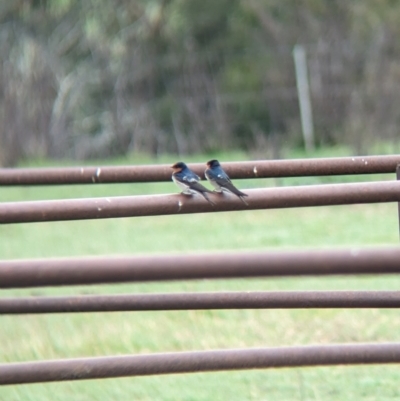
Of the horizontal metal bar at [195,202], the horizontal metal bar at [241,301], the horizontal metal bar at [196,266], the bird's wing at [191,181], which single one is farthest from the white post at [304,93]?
the horizontal metal bar at [196,266]

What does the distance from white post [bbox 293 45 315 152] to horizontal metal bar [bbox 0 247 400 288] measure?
17.0 meters

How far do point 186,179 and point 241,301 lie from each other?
23.2 inches

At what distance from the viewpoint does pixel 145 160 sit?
58.6ft

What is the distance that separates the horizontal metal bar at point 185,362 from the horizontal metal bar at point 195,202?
0.61 m

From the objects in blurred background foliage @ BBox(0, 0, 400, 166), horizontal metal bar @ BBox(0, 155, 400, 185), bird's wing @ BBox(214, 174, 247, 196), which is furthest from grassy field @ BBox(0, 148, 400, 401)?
blurred background foliage @ BBox(0, 0, 400, 166)

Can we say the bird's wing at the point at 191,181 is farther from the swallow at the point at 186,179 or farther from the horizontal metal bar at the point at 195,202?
the horizontal metal bar at the point at 195,202

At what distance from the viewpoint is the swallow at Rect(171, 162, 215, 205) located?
318cm

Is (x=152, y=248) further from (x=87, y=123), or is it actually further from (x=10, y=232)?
(x=87, y=123)

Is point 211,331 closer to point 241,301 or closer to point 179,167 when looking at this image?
point 179,167

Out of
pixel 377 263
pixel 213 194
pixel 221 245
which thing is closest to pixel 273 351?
pixel 213 194

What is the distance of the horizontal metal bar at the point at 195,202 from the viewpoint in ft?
8.78

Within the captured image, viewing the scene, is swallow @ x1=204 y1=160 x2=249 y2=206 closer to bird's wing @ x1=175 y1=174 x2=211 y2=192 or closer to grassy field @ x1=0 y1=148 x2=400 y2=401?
bird's wing @ x1=175 y1=174 x2=211 y2=192

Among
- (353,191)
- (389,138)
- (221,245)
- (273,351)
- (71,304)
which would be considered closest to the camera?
(353,191)

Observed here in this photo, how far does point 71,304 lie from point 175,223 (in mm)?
8740
